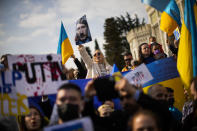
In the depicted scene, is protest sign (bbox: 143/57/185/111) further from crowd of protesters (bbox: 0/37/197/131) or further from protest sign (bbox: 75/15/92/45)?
protest sign (bbox: 75/15/92/45)

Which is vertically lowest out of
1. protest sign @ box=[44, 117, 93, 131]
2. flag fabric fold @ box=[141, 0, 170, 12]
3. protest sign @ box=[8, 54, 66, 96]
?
protest sign @ box=[44, 117, 93, 131]

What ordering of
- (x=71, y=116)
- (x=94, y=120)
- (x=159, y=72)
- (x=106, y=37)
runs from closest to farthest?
1. (x=71, y=116)
2. (x=94, y=120)
3. (x=159, y=72)
4. (x=106, y=37)

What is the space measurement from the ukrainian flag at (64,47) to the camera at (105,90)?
2.65 metres

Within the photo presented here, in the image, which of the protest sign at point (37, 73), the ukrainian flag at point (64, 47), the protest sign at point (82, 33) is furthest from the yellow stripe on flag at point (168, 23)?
the protest sign at point (37, 73)

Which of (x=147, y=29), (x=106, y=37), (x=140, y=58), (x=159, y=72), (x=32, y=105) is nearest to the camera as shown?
(x=32, y=105)

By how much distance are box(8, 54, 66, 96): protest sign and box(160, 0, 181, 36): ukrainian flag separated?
2.43 metres

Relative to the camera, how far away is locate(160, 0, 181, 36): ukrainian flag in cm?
385

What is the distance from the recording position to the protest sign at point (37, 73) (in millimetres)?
2457

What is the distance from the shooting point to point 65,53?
185 inches

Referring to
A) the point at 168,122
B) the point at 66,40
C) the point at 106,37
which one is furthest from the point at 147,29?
the point at 168,122

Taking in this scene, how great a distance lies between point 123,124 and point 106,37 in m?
45.4

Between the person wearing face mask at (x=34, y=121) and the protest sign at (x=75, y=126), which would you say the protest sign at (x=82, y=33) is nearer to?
the person wearing face mask at (x=34, y=121)

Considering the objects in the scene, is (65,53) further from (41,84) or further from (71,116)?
(71,116)

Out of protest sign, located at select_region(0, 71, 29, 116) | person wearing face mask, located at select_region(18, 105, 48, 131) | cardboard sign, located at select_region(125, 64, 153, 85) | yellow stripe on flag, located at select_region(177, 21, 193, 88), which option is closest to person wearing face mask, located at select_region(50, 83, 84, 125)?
person wearing face mask, located at select_region(18, 105, 48, 131)
